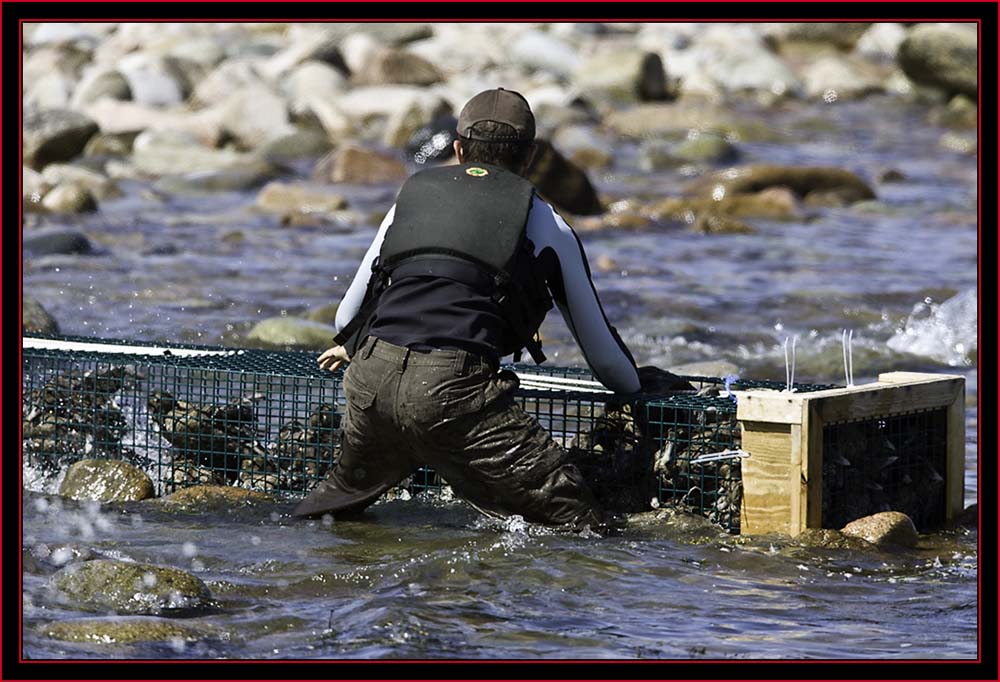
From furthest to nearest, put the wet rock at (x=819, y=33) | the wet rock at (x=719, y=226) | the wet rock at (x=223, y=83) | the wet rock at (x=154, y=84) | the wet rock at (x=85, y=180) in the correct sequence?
1. the wet rock at (x=819, y=33)
2. the wet rock at (x=154, y=84)
3. the wet rock at (x=223, y=83)
4. the wet rock at (x=85, y=180)
5. the wet rock at (x=719, y=226)

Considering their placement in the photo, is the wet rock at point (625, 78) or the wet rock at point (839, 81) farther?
the wet rock at point (839, 81)

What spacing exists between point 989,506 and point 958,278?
835 cm

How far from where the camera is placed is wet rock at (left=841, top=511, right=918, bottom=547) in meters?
6.06

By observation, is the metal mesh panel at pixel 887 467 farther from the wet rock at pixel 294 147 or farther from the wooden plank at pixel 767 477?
the wet rock at pixel 294 147

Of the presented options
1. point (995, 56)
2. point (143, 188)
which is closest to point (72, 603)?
point (995, 56)

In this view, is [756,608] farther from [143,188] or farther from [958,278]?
[143,188]

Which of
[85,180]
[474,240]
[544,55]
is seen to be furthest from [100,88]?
[474,240]

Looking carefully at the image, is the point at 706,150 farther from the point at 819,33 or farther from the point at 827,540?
the point at 827,540

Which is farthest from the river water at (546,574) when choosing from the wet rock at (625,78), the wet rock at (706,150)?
the wet rock at (625,78)

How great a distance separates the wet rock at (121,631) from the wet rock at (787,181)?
14.4m

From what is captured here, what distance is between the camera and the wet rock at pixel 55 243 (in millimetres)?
13922

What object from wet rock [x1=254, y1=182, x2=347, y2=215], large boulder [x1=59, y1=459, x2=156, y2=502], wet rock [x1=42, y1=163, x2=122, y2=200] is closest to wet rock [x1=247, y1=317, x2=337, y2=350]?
large boulder [x1=59, y1=459, x2=156, y2=502]

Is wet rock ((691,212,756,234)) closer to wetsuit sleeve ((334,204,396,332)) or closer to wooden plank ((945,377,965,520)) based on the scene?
wooden plank ((945,377,965,520))

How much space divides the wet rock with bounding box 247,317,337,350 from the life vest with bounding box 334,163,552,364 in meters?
4.16
